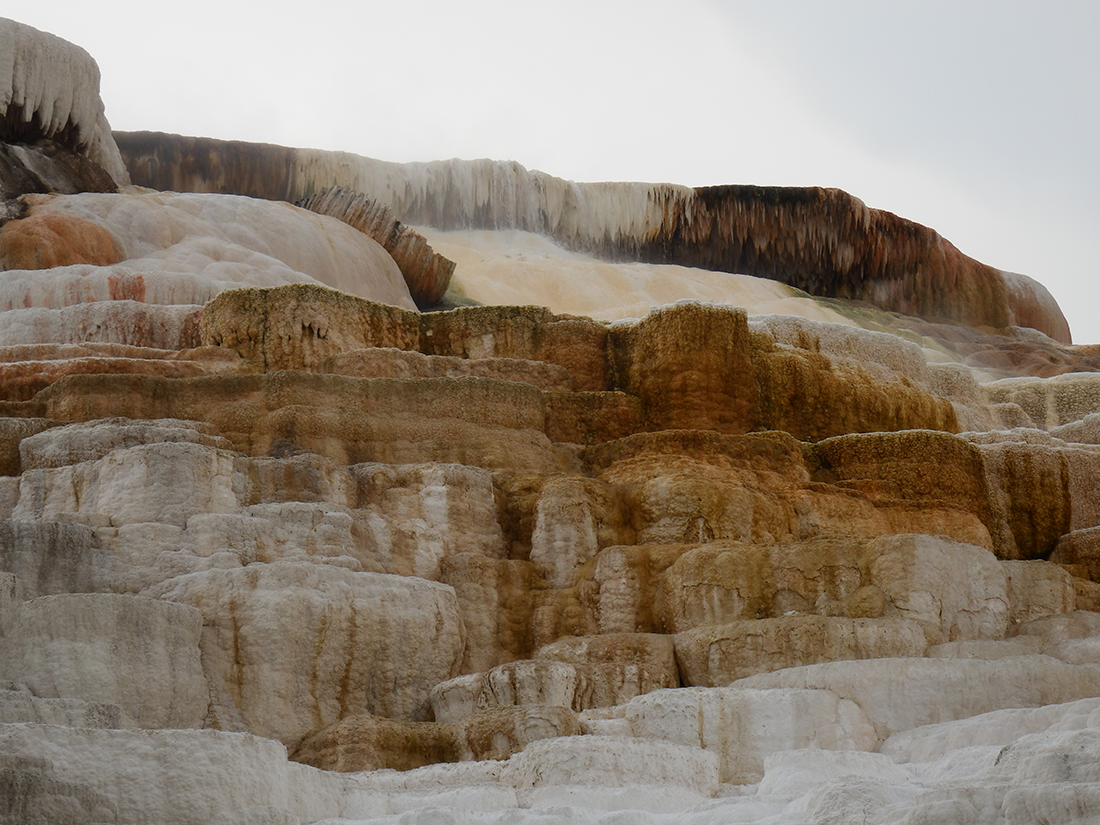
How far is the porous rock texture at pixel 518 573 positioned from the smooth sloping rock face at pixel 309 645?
0.02 meters

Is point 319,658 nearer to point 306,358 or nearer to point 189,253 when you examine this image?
point 306,358

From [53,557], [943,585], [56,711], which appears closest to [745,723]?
[943,585]

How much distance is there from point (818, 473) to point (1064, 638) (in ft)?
11.9

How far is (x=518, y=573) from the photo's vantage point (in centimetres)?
1082

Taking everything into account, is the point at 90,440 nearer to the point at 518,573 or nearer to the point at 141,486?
the point at 141,486

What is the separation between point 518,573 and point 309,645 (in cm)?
216

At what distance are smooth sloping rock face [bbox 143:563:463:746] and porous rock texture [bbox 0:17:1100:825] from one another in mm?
21

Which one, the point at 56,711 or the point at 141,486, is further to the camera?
the point at 141,486

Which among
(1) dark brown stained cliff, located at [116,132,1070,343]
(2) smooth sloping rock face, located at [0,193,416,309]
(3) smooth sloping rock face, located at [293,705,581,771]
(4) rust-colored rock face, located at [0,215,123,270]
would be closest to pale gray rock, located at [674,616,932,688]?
(3) smooth sloping rock face, located at [293,705,581,771]

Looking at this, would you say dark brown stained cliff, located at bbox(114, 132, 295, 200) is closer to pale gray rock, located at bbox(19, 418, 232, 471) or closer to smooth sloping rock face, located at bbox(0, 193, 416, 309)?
smooth sloping rock face, located at bbox(0, 193, 416, 309)

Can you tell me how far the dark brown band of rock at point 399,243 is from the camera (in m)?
25.4

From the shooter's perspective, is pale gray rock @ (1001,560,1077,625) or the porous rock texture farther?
pale gray rock @ (1001,560,1077,625)

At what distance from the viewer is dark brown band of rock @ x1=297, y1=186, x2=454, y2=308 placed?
83.5 feet

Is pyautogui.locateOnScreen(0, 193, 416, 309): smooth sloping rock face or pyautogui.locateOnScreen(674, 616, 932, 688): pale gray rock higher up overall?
pyautogui.locateOnScreen(0, 193, 416, 309): smooth sloping rock face
